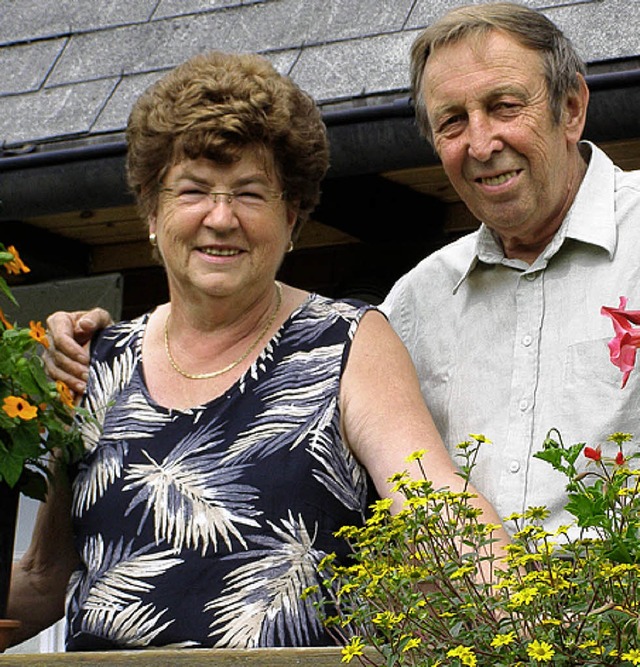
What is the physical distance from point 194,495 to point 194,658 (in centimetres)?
47

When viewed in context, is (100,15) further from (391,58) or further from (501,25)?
(501,25)

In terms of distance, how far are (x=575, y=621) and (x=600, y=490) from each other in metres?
0.17

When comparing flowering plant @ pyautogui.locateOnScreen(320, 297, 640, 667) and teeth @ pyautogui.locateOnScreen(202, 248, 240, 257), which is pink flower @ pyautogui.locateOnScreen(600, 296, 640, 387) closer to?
flowering plant @ pyautogui.locateOnScreen(320, 297, 640, 667)

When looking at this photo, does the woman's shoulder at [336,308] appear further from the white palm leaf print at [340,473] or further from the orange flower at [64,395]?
the orange flower at [64,395]

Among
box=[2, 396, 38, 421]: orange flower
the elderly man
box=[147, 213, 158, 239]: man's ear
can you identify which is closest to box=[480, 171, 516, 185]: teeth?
the elderly man

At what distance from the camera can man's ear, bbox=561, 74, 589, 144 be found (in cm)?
273

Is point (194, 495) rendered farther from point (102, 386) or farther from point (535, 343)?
point (535, 343)

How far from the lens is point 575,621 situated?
5.75 feet

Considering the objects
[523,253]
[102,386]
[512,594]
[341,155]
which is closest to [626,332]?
[512,594]

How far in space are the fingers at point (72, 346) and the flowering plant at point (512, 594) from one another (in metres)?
1.07

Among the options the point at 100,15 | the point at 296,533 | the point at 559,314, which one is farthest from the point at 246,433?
the point at 100,15

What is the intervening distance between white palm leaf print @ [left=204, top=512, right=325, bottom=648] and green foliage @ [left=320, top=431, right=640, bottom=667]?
0.52 m

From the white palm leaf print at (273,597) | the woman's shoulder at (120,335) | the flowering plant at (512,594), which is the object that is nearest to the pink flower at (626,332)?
the flowering plant at (512,594)

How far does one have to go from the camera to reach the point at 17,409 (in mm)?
2529
